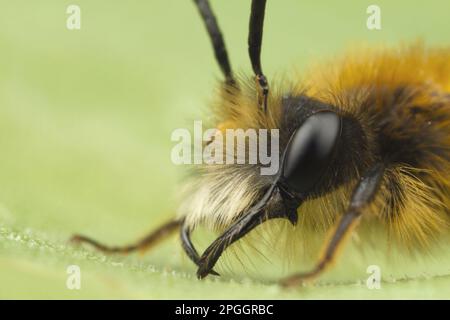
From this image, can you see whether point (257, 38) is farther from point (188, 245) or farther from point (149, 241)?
point (149, 241)

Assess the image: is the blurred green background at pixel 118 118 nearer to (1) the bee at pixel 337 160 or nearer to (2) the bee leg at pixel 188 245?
(2) the bee leg at pixel 188 245

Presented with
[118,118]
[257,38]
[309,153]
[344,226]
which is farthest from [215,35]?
[118,118]

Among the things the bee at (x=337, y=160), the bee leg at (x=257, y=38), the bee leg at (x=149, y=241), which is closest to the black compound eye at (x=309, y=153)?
the bee at (x=337, y=160)

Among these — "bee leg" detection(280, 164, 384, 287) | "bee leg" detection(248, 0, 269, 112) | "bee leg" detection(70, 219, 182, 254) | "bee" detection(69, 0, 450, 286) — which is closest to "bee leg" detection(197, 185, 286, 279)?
"bee" detection(69, 0, 450, 286)

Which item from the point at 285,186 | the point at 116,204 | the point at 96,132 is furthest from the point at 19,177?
the point at 285,186

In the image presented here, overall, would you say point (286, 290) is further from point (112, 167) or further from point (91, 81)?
point (91, 81)
